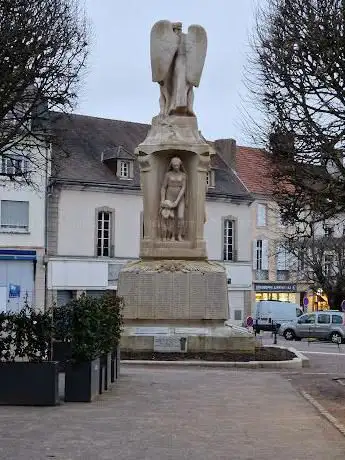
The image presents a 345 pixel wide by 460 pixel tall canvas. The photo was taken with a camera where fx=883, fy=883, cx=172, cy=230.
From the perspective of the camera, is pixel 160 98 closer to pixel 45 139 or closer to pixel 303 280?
pixel 45 139

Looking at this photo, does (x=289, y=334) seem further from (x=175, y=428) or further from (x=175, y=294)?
(x=175, y=428)

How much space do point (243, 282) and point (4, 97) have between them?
133 feet

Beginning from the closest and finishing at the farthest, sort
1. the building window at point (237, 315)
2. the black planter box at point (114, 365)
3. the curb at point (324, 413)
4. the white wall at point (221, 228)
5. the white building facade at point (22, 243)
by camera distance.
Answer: the curb at point (324, 413)
the black planter box at point (114, 365)
the white building facade at point (22, 243)
the white wall at point (221, 228)
the building window at point (237, 315)

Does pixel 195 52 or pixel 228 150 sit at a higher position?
pixel 228 150

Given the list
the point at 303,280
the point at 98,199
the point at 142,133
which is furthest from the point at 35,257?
the point at 303,280

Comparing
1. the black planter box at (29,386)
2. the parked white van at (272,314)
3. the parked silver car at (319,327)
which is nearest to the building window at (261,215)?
the parked white van at (272,314)

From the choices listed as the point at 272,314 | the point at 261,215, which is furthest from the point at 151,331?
the point at 261,215

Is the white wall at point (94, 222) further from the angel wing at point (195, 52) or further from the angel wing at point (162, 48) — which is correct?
the angel wing at point (195, 52)

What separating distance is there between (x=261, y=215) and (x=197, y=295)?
129 feet

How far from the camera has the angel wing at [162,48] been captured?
834 inches

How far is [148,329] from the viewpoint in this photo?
20062mm

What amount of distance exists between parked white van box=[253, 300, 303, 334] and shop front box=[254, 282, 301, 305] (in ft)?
26.3

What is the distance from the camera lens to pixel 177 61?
→ 2130 centimetres

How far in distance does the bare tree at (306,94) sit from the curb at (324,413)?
460 centimetres
